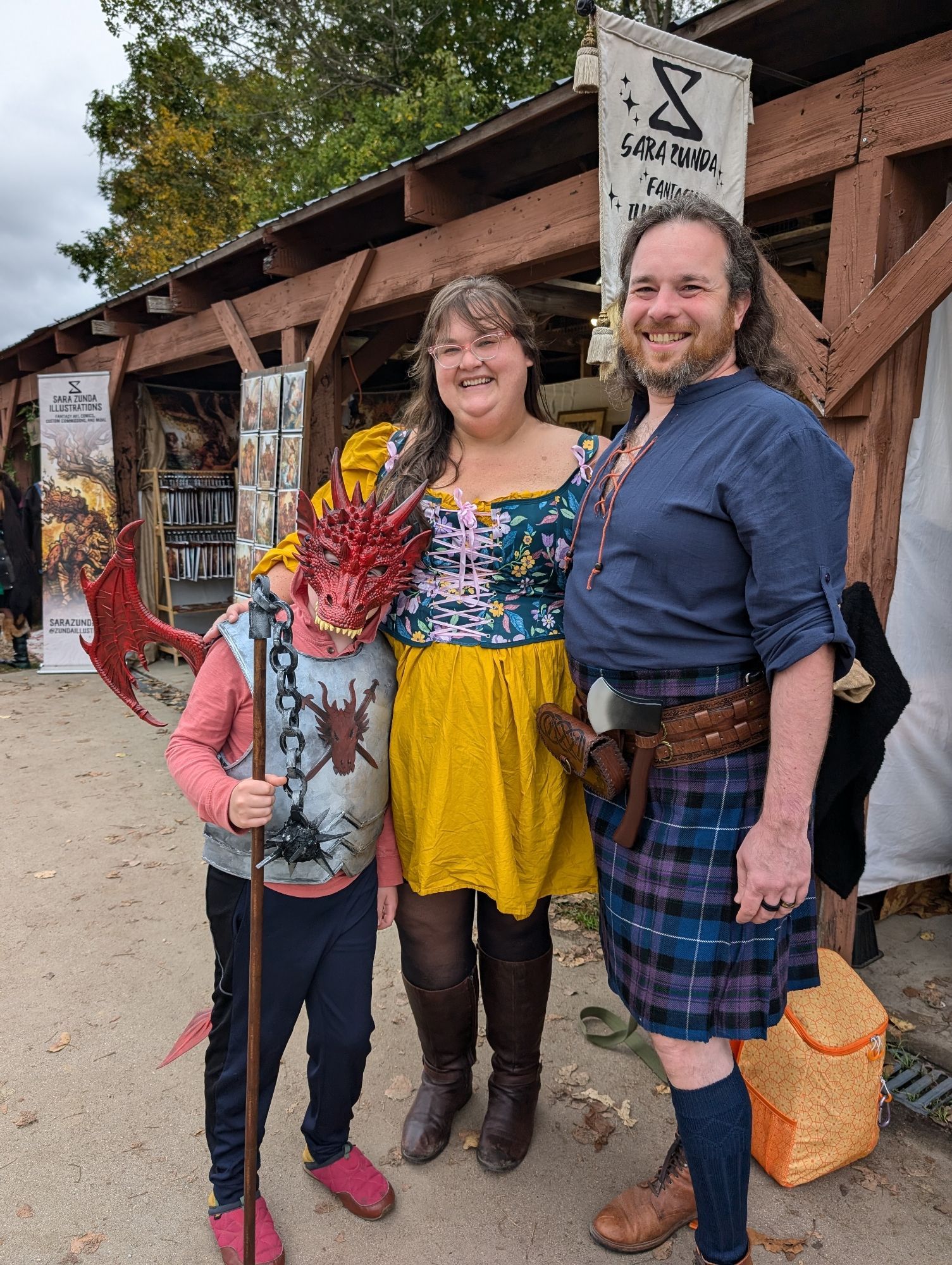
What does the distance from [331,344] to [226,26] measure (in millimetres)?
17713

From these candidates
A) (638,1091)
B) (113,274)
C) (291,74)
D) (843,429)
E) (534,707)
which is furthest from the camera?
(113,274)

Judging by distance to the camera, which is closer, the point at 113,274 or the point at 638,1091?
the point at 638,1091

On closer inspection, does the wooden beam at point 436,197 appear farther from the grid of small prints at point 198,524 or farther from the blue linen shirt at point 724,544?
the grid of small prints at point 198,524

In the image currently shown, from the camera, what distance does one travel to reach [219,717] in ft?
5.62

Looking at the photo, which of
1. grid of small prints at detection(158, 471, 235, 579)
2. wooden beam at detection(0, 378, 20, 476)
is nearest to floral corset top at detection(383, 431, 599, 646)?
grid of small prints at detection(158, 471, 235, 579)

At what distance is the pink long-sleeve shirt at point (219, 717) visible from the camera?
1683mm

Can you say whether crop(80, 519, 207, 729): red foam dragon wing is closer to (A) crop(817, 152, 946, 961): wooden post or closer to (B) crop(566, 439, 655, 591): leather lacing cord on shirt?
(B) crop(566, 439, 655, 591): leather lacing cord on shirt

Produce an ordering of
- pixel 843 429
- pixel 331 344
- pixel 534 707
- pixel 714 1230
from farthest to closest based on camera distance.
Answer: pixel 331 344 → pixel 843 429 → pixel 534 707 → pixel 714 1230

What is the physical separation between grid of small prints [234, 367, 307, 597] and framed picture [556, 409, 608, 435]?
2.25 meters

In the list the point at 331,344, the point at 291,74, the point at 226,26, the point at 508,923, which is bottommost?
the point at 508,923

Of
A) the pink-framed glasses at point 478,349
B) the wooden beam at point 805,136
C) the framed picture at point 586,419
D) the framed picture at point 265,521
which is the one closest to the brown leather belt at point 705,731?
the pink-framed glasses at point 478,349

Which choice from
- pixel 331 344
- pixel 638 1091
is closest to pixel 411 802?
pixel 638 1091

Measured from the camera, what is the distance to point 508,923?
2.10 metres

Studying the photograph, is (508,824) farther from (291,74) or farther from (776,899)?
(291,74)
